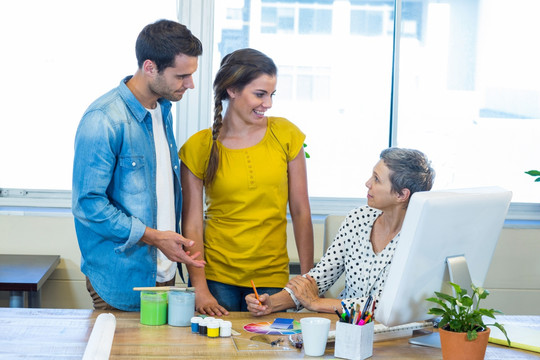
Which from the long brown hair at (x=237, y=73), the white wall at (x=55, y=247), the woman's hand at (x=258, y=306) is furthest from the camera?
the white wall at (x=55, y=247)

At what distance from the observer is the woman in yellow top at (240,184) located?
2.41 m

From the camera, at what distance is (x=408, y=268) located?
169 cm

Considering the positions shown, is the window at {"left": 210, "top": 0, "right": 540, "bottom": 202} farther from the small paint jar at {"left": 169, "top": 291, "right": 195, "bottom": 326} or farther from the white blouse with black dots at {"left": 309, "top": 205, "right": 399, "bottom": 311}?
the small paint jar at {"left": 169, "top": 291, "right": 195, "bottom": 326}

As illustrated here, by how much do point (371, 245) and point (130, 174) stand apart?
2.68 ft

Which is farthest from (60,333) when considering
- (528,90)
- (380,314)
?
(528,90)

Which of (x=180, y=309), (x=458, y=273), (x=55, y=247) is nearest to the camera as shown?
(x=458, y=273)

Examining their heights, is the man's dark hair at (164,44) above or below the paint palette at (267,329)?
above

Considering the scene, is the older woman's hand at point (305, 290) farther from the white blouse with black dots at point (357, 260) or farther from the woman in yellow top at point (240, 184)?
the woman in yellow top at point (240, 184)

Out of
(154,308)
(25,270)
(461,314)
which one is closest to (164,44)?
(154,308)

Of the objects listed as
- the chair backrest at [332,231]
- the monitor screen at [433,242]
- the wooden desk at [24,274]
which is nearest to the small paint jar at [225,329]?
the monitor screen at [433,242]

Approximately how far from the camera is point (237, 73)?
2.39 m

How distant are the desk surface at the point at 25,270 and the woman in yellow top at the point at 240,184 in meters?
0.78

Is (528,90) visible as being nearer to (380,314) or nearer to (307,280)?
(307,280)

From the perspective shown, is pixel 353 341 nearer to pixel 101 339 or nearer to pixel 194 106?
pixel 101 339
